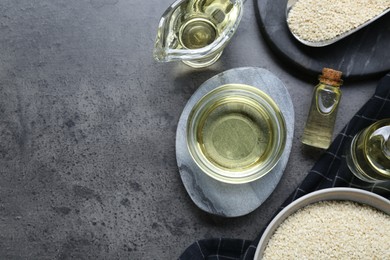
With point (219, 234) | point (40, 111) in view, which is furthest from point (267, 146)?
point (40, 111)

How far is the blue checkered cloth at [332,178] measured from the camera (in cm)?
106

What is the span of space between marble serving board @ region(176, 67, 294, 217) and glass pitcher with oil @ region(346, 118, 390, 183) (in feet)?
0.43

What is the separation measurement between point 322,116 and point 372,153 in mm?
123

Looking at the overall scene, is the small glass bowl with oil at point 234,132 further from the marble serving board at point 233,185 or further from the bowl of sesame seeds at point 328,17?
the bowl of sesame seeds at point 328,17

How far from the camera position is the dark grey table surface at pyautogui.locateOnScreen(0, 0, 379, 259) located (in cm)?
112

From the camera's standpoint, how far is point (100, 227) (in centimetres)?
114

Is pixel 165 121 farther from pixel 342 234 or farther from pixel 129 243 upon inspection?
pixel 342 234

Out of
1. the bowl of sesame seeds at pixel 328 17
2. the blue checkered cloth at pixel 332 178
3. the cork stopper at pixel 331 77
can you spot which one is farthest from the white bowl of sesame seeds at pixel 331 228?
the bowl of sesame seeds at pixel 328 17

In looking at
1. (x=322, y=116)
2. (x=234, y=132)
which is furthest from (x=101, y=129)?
(x=322, y=116)

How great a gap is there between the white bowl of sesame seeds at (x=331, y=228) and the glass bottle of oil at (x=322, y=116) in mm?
127

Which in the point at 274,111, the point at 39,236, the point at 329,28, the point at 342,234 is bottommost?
the point at 39,236

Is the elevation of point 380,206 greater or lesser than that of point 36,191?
greater

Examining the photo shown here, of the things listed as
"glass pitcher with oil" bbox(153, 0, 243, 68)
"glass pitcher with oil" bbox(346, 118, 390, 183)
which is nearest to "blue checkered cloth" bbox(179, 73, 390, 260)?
"glass pitcher with oil" bbox(346, 118, 390, 183)

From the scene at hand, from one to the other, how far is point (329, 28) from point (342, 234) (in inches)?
16.3
